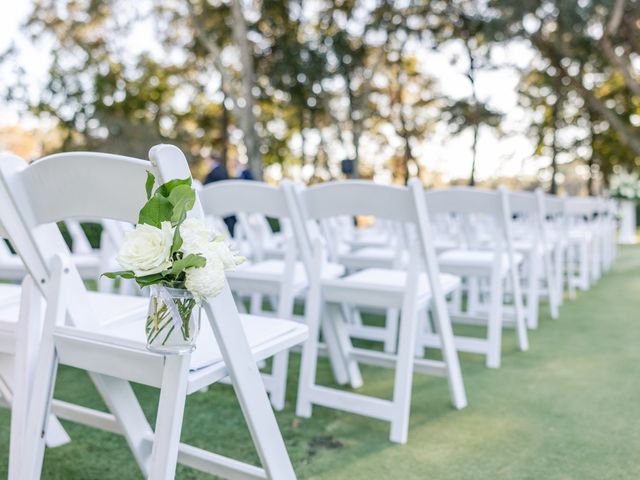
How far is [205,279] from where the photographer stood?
3.33 ft

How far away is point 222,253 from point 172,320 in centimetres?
16

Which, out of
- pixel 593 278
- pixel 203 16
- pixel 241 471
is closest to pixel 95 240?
pixel 593 278

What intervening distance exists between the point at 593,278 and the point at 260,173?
734cm

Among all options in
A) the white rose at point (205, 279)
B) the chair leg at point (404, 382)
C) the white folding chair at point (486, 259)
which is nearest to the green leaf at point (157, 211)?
the white rose at point (205, 279)

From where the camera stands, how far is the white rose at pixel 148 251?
1.00m

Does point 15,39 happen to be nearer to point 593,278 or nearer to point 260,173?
point 260,173

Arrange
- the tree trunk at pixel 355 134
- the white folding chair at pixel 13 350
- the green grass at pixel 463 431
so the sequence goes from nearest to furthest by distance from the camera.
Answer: the white folding chair at pixel 13 350 → the green grass at pixel 463 431 → the tree trunk at pixel 355 134

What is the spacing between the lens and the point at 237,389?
127cm

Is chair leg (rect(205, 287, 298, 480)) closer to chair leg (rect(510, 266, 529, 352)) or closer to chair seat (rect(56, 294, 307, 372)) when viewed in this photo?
chair seat (rect(56, 294, 307, 372))

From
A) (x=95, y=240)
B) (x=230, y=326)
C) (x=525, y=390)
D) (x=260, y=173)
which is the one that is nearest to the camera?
(x=230, y=326)

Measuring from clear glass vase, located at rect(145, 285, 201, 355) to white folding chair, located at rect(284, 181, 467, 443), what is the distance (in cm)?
100

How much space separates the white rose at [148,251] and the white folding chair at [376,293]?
1.04 metres

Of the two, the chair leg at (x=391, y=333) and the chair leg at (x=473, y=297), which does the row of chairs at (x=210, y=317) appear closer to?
the chair leg at (x=391, y=333)

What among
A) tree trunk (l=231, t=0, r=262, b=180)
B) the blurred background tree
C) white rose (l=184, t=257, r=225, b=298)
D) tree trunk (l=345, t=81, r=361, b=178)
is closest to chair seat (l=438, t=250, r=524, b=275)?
white rose (l=184, t=257, r=225, b=298)
